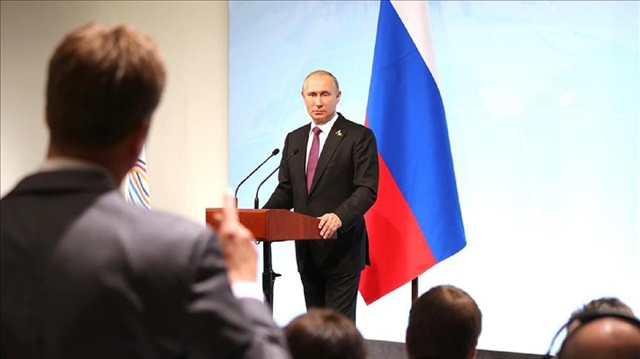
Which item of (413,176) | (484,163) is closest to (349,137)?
(413,176)

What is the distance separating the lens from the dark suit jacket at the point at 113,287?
Answer: 1129 mm

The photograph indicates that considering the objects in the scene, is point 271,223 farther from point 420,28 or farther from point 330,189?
point 420,28

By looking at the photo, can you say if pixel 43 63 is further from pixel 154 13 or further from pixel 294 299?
pixel 294 299

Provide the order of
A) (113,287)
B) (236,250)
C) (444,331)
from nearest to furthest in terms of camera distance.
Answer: (113,287), (236,250), (444,331)


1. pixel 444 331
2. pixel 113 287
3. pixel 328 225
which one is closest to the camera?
pixel 113 287

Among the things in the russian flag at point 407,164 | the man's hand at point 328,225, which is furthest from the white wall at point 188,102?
the man's hand at point 328,225

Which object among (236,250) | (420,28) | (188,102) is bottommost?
(236,250)

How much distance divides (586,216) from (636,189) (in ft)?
1.04

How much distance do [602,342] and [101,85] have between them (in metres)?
0.84

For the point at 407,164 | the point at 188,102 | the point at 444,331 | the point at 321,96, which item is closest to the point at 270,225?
the point at 321,96

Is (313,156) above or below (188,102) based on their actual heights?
below

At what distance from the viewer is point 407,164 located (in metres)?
4.70

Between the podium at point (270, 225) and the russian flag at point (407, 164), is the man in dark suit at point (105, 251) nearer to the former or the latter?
the podium at point (270, 225)

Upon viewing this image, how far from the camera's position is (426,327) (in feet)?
6.50
